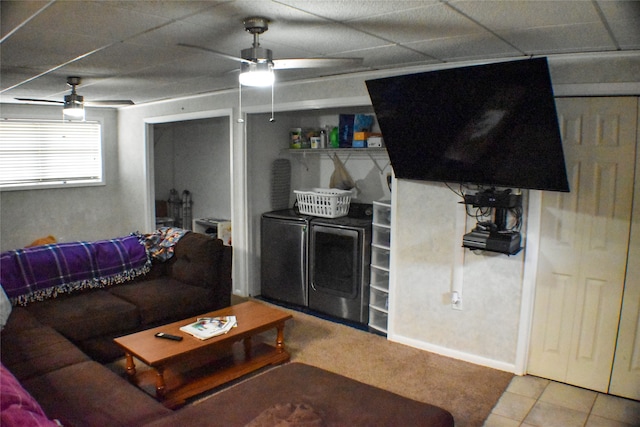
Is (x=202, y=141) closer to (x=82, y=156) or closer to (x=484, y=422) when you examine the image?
(x=82, y=156)

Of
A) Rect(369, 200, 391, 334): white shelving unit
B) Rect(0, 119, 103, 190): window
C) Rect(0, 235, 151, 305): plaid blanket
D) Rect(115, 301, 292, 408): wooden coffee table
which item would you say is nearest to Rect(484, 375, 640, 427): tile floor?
Rect(369, 200, 391, 334): white shelving unit

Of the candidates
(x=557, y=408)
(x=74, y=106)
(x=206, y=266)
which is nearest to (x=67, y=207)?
(x=74, y=106)

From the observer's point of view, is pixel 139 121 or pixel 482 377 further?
pixel 139 121

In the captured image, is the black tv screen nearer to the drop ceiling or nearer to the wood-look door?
the drop ceiling

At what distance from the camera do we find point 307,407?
1.94 m

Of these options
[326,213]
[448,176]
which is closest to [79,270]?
[326,213]

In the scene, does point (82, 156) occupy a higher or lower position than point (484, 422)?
higher

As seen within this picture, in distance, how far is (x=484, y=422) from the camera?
104 inches

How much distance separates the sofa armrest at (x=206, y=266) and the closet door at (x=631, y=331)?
2.82 metres

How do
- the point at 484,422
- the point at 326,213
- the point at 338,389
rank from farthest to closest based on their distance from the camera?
the point at 326,213, the point at 484,422, the point at 338,389

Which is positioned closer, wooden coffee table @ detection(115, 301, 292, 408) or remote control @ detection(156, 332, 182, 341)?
wooden coffee table @ detection(115, 301, 292, 408)

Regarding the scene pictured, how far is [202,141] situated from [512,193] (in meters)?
4.34

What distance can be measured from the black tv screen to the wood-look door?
357 mm

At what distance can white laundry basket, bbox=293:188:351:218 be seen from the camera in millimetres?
4246
